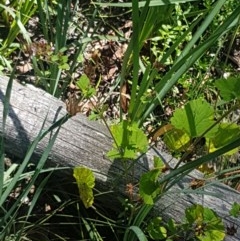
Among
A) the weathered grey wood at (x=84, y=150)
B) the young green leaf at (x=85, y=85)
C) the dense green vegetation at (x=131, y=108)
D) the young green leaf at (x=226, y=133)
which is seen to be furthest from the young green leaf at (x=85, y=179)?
the young green leaf at (x=226, y=133)

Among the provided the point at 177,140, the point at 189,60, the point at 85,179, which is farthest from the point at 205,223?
the point at 189,60

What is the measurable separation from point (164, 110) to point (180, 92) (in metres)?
0.14

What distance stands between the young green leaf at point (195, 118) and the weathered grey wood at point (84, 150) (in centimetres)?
35

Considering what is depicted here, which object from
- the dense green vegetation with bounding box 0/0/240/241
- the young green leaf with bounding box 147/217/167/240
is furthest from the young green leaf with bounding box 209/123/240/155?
the young green leaf with bounding box 147/217/167/240

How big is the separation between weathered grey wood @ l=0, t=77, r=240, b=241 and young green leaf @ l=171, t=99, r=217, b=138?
0.35 m

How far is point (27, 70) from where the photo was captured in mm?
2646

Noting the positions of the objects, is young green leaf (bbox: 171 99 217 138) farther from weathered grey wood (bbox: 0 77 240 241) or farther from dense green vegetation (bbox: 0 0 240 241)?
weathered grey wood (bbox: 0 77 240 241)

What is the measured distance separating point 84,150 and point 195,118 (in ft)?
1.65

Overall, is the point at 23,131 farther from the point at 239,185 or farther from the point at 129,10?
the point at 129,10

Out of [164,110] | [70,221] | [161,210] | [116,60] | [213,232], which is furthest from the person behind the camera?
[116,60]

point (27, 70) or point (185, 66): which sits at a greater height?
point (185, 66)

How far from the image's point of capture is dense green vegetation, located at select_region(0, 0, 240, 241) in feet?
5.33

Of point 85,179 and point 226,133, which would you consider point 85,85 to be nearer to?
point 85,179

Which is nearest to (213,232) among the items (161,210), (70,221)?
(161,210)
